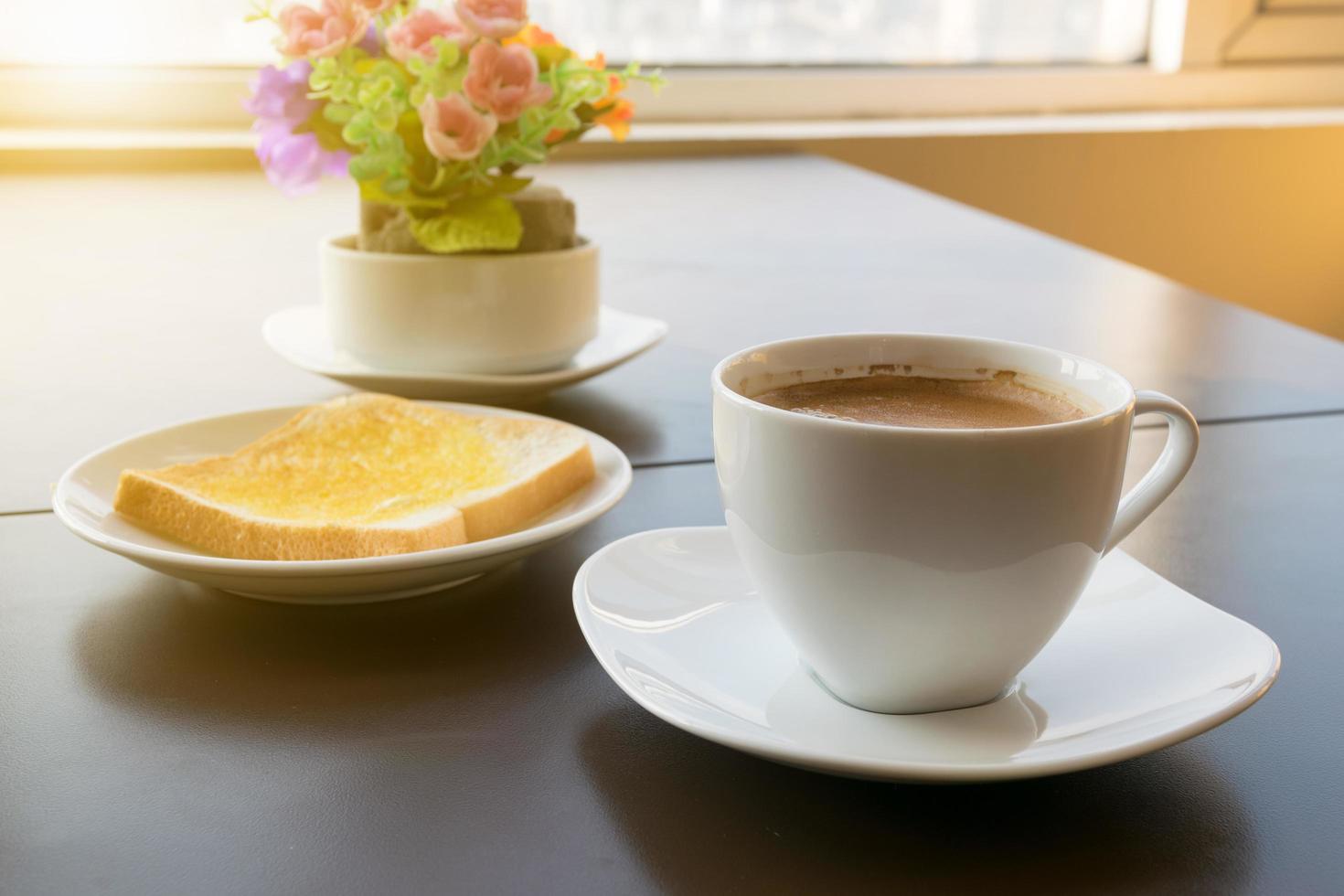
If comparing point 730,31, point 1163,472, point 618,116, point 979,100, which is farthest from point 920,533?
point 979,100

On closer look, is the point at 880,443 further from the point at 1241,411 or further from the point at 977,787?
the point at 1241,411

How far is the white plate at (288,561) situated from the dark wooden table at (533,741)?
0.02m

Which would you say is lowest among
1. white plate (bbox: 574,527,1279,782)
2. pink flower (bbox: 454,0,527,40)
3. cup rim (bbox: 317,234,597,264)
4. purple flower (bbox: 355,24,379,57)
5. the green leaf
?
white plate (bbox: 574,527,1279,782)

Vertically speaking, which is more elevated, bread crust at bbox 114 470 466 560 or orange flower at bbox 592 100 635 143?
orange flower at bbox 592 100 635 143

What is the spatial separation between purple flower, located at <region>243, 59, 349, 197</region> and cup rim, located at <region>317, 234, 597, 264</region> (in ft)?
0.18

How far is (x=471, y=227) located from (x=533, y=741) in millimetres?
552

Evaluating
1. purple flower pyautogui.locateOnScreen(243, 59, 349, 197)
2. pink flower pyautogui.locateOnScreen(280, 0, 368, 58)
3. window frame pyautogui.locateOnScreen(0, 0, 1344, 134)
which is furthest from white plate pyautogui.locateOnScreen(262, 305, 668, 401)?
window frame pyautogui.locateOnScreen(0, 0, 1344, 134)

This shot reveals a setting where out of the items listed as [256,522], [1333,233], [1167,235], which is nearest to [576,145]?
[1167,235]

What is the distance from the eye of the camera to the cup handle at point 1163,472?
544 mm

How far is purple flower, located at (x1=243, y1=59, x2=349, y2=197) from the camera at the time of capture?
0.98 m

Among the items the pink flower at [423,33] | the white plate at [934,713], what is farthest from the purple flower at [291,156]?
the white plate at [934,713]

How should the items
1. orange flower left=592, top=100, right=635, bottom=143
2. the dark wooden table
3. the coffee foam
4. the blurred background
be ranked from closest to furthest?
the dark wooden table < the coffee foam < orange flower left=592, top=100, right=635, bottom=143 < the blurred background

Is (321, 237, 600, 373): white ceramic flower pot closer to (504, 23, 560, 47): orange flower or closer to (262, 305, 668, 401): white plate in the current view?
(262, 305, 668, 401): white plate

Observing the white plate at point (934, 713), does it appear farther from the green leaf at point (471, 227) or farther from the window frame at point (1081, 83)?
the window frame at point (1081, 83)
